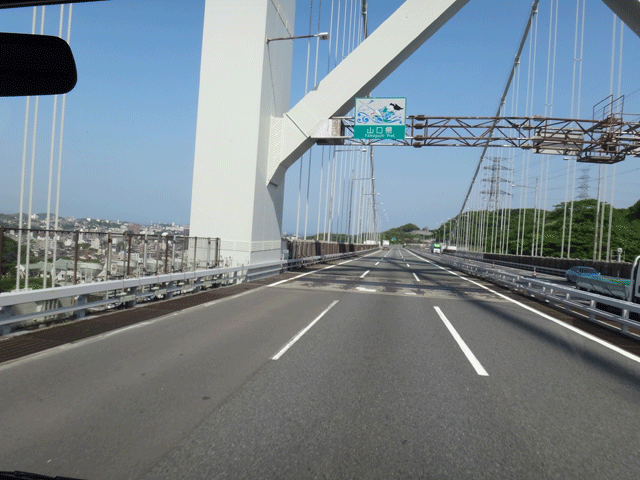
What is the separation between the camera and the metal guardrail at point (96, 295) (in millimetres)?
8375

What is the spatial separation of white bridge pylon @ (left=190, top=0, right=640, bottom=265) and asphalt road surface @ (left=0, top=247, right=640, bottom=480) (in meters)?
12.5

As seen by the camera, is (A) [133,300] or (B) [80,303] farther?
(A) [133,300]

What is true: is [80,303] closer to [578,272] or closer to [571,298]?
[571,298]

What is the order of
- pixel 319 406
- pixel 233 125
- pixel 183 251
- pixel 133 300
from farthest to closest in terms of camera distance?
pixel 233 125
pixel 183 251
pixel 133 300
pixel 319 406

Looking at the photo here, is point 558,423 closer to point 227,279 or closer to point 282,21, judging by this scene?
point 227,279

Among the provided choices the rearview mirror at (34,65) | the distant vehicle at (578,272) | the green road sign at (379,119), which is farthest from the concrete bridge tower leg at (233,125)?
the distant vehicle at (578,272)

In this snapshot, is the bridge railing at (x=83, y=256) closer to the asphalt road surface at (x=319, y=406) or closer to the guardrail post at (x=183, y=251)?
the guardrail post at (x=183, y=251)

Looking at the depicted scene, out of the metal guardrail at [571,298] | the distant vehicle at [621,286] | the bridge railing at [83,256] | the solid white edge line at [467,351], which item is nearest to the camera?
the solid white edge line at [467,351]

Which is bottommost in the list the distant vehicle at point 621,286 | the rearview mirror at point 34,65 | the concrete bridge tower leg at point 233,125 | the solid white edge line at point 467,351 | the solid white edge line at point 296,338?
the solid white edge line at point 296,338

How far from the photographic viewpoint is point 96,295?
11.7 metres

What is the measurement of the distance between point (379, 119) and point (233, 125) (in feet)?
24.7

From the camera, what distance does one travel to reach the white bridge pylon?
21.8 meters

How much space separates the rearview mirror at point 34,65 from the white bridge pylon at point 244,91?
18517 millimetres


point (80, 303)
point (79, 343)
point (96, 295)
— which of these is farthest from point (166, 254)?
A: point (79, 343)
